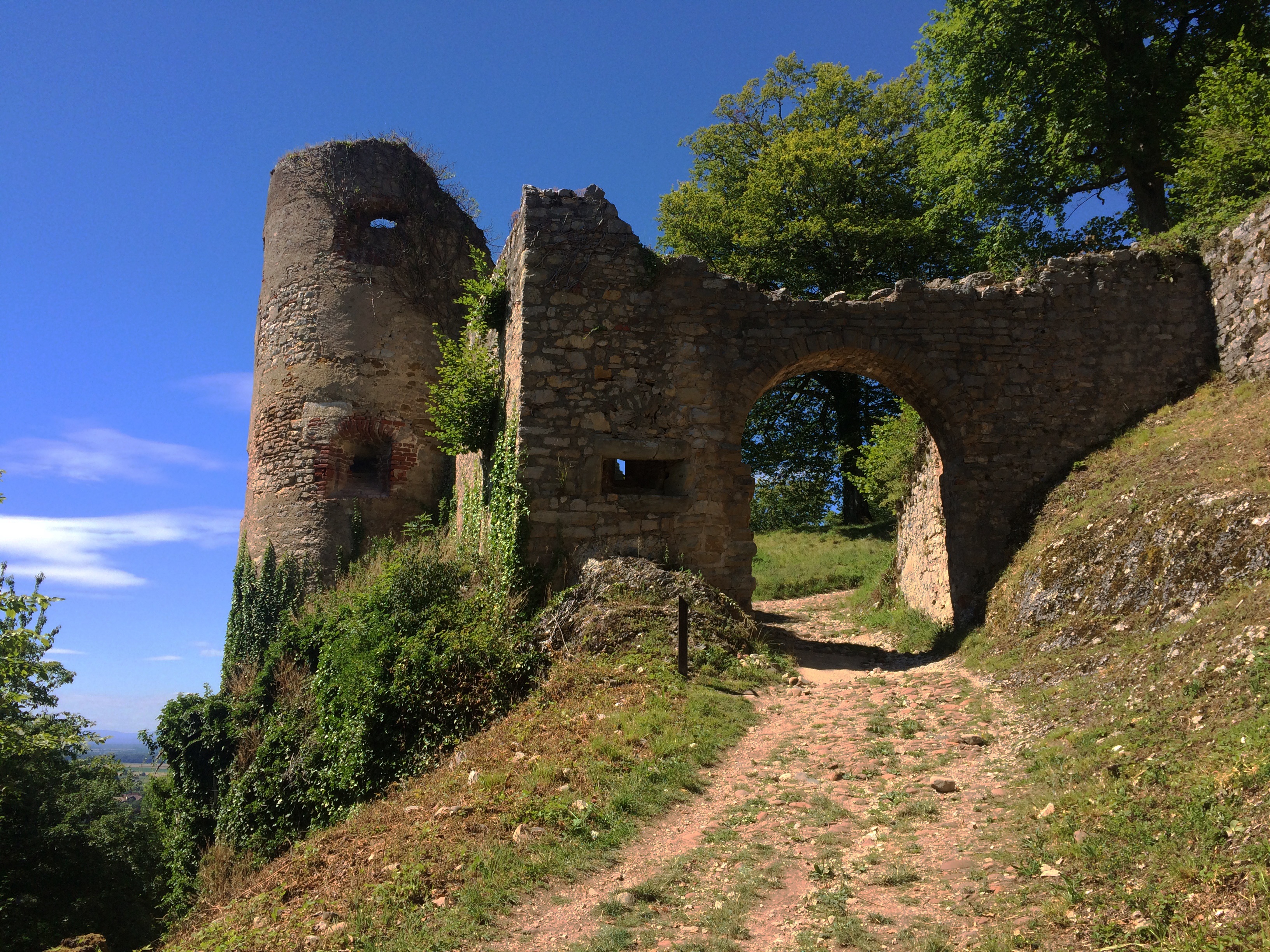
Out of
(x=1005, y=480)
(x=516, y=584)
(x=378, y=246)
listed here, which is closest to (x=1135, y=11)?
(x=1005, y=480)

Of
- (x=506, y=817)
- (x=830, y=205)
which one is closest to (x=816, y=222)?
(x=830, y=205)

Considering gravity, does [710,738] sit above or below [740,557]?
below

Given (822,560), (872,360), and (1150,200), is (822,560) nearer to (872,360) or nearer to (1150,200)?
(872,360)

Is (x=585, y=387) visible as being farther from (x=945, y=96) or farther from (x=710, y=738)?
(x=945, y=96)

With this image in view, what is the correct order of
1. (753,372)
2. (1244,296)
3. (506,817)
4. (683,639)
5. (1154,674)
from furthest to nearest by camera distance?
(753,372), (1244,296), (683,639), (1154,674), (506,817)

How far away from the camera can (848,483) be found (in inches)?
896

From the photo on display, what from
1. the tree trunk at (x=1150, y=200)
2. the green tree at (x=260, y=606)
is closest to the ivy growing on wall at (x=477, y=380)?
the green tree at (x=260, y=606)

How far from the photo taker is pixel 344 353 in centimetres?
1444

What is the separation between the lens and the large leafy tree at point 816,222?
70.5ft

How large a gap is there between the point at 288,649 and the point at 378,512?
9.00 ft

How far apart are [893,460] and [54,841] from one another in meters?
14.7

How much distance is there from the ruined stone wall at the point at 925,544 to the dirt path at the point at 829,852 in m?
3.60

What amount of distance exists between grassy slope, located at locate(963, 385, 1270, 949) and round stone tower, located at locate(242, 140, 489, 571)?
388 inches

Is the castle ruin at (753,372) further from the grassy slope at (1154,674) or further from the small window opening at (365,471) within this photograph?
the small window opening at (365,471)
